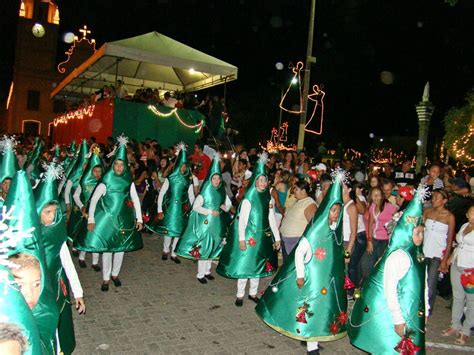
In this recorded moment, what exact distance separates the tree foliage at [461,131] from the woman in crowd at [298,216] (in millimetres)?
23225

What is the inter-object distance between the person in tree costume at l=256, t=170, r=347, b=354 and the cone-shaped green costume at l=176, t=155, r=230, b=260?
2482 millimetres

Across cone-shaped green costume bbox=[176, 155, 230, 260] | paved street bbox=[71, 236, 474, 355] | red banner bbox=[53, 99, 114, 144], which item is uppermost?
red banner bbox=[53, 99, 114, 144]

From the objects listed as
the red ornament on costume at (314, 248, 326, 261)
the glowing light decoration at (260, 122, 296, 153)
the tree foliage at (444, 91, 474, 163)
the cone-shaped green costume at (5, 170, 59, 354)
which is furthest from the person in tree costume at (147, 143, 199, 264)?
the tree foliage at (444, 91, 474, 163)

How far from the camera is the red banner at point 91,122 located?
14766 mm

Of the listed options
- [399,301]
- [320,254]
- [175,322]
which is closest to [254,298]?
[175,322]

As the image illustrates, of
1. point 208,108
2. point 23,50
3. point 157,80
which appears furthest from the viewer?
point 23,50

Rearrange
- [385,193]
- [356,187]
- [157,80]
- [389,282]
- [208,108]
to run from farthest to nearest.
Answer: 1. [157,80]
2. [208,108]
3. [356,187]
4. [385,193]
5. [389,282]

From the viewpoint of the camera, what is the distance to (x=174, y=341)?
16.9 ft

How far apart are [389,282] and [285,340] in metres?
1.82

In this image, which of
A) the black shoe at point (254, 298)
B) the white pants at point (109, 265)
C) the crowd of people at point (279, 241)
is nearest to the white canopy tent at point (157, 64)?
the crowd of people at point (279, 241)

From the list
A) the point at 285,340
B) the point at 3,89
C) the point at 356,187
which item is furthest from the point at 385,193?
the point at 3,89

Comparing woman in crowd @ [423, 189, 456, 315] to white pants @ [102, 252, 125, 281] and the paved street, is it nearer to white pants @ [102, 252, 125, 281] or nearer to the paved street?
the paved street

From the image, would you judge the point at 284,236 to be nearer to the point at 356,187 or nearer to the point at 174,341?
the point at 356,187

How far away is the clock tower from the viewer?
44.7m
